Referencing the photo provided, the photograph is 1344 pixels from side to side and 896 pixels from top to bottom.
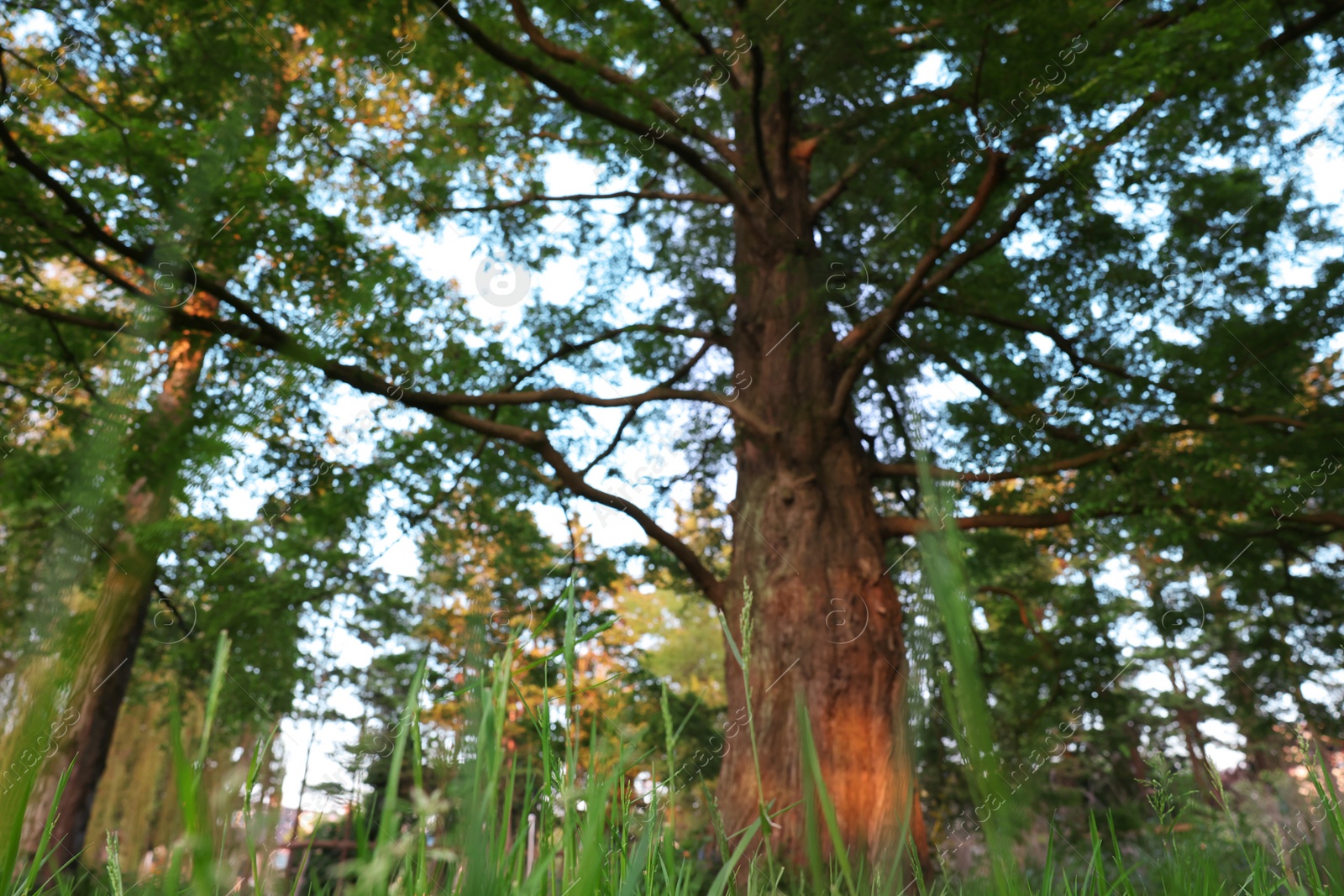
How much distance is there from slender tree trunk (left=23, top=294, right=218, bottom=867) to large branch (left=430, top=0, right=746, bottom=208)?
2900 millimetres

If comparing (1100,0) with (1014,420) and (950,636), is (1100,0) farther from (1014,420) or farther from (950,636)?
(950,636)

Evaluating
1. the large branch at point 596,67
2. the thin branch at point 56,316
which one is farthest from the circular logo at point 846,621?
the thin branch at point 56,316

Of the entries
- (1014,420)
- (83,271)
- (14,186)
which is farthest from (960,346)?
(83,271)

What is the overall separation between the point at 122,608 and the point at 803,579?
18.5ft

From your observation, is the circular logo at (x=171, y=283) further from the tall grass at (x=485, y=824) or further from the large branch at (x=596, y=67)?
the tall grass at (x=485, y=824)

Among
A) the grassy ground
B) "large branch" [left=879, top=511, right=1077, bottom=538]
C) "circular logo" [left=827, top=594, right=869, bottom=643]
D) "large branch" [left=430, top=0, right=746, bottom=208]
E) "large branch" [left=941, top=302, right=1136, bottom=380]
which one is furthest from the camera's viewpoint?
"large branch" [left=941, top=302, right=1136, bottom=380]

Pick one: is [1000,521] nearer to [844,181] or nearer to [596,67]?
[844,181]

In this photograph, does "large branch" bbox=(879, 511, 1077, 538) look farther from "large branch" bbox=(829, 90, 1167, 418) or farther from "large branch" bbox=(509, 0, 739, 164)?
"large branch" bbox=(509, 0, 739, 164)

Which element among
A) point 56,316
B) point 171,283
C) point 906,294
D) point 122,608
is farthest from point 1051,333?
point 122,608

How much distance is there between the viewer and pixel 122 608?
661 centimetres

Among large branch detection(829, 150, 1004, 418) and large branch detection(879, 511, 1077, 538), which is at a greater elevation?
large branch detection(829, 150, 1004, 418)

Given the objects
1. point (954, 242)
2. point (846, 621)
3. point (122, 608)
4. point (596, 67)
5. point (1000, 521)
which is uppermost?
point (596, 67)

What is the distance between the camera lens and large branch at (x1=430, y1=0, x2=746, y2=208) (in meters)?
5.77

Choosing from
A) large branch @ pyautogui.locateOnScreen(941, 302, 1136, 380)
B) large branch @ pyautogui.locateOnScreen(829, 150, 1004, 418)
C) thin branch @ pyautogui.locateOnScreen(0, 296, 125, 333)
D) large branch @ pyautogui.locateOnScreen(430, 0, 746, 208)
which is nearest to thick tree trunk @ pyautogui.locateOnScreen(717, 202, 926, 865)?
large branch @ pyautogui.locateOnScreen(829, 150, 1004, 418)
